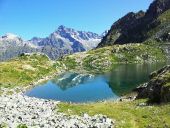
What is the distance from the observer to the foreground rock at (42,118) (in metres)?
42.0

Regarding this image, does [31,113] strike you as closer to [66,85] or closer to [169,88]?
[169,88]

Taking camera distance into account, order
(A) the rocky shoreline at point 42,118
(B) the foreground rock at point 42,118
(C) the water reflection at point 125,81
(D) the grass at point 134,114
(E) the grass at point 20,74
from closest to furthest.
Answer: (A) the rocky shoreline at point 42,118, (B) the foreground rock at point 42,118, (D) the grass at point 134,114, (C) the water reflection at point 125,81, (E) the grass at point 20,74

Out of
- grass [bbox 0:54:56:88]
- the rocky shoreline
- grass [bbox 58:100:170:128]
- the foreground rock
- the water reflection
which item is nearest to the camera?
the rocky shoreline

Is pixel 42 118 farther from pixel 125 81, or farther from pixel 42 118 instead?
pixel 125 81

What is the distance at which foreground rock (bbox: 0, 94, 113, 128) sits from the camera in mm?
42000

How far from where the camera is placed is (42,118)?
149ft

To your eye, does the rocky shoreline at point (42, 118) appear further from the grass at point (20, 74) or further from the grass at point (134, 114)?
the grass at point (20, 74)

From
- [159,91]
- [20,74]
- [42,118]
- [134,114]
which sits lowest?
[134,114]

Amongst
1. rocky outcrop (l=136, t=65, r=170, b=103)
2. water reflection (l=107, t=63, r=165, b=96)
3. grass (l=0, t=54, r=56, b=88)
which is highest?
grass (l=0, t=54, r=56, b=88)

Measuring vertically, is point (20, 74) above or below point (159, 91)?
above

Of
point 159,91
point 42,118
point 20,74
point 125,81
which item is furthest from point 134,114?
point 20,74

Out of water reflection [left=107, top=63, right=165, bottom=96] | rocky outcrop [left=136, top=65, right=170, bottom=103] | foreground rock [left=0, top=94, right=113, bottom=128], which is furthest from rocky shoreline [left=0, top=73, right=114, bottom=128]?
water reflection [left=107, top=63, right=165, bottom=96]

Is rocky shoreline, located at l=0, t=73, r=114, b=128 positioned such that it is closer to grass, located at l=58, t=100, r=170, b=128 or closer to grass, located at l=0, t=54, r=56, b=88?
grass, located at l=58, t=100, r=170, b=128

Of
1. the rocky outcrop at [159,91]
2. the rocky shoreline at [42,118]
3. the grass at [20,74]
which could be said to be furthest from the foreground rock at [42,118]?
the grass at [20,74]
